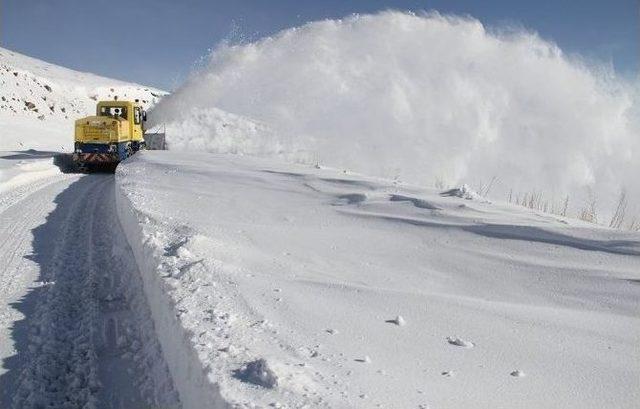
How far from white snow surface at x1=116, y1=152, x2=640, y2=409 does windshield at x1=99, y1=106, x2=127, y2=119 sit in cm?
1250

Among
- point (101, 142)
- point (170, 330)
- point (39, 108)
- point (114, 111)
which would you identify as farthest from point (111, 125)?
point (39, 108)

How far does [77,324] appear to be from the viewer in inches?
163

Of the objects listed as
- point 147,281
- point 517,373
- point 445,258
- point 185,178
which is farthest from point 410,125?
point 517,373

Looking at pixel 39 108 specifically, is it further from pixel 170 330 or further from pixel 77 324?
pixel 170 330

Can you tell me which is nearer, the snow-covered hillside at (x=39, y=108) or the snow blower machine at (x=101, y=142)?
the snow blower machine at (x=101, y=142)

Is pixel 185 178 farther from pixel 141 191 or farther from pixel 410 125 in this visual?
pixel 410 125

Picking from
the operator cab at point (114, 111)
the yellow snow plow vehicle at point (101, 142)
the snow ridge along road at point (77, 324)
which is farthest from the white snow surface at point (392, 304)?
the operator cab at point (114, 111)

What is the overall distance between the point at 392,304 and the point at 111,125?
15254mm

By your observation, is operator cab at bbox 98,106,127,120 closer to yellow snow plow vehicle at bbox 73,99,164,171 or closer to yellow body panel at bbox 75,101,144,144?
yellow body panel at bbox 75,101,144,144

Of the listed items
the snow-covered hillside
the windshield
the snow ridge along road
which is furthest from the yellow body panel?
the snow ridge along road

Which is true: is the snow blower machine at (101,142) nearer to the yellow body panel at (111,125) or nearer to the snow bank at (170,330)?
the yellow body panel at (111,125)

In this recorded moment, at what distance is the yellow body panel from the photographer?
16.3 metres

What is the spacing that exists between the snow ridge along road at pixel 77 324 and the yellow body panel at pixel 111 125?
9.32 metres

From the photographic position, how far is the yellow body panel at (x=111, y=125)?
1628 centimetres
